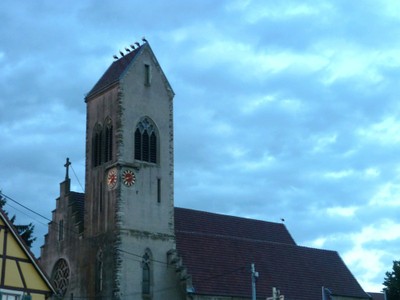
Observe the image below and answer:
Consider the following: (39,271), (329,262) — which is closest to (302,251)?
(329,262)

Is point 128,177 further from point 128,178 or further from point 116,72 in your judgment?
point 116,72

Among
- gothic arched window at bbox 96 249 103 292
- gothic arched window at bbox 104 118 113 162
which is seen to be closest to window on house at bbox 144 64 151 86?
gothic arched window at bbox 104 118 113 162

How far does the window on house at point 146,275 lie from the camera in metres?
57.4

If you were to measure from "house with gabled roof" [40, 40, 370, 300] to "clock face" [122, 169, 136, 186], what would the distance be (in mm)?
78

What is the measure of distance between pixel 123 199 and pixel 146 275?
5548 mm

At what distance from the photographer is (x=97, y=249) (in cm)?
5884

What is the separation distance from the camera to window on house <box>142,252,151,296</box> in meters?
57.4

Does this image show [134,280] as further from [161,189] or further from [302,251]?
[302,251]

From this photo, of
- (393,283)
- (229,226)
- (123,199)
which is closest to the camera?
(123,199)

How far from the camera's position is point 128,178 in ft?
192

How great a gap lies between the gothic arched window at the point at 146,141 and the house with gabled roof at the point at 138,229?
0.07 meters

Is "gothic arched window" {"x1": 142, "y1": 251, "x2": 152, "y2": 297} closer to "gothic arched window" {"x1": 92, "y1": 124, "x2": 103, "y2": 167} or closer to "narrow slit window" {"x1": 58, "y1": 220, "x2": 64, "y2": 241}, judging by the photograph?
"gothic arched window" {"x1": 92, "y1": 124, "x2": 103, "y2": 167}

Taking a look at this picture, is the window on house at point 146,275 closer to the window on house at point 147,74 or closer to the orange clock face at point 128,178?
the orange clock face at point 128,178

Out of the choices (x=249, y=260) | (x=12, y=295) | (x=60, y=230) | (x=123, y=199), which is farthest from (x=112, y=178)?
(x=12, y=295)
